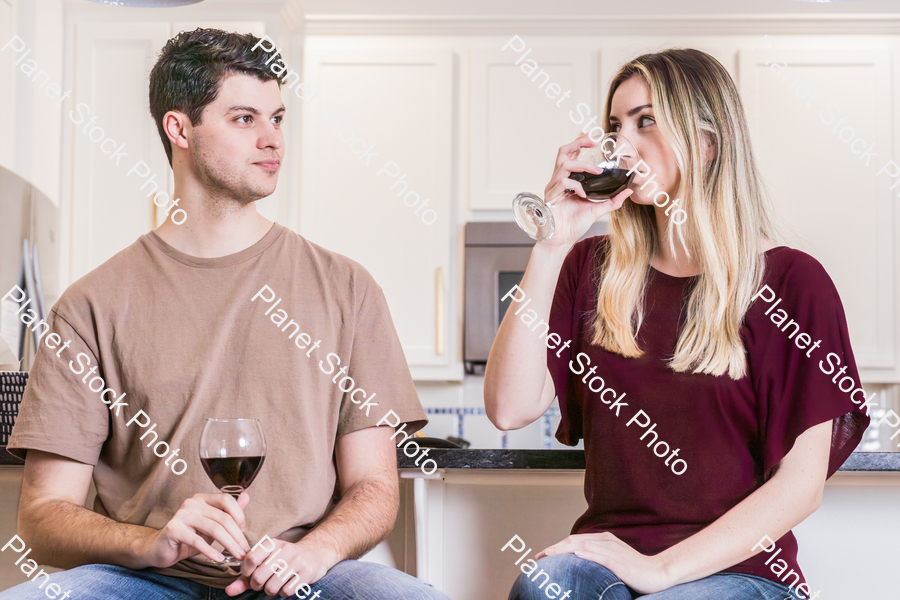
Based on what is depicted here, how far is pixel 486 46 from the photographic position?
315cm

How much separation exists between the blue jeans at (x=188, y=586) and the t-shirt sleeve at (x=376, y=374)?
23 cm

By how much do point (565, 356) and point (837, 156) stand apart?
2248mm

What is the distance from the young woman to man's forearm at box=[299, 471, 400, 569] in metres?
0.22

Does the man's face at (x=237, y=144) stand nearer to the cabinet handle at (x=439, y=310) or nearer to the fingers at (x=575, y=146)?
the fingers at (x=575, y=146)

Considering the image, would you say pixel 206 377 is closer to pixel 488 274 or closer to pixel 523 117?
pixel 488 274

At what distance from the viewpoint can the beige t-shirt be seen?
3.76 ft

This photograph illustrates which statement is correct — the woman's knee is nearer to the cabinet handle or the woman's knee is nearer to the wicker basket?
the wicker basket

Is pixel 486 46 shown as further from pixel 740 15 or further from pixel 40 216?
pixel 40 216

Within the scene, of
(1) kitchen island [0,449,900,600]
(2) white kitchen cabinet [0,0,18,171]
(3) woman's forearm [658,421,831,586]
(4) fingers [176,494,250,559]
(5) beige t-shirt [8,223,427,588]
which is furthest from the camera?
(2) white kitchen cabinet [0,0,18,171]

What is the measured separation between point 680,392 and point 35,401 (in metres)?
0.94

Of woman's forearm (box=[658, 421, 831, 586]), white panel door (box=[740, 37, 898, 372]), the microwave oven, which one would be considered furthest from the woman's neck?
white panel door (box=[740, 37, 898, 372])

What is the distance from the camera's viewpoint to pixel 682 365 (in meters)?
1.16

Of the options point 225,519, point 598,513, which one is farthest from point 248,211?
point 598,513

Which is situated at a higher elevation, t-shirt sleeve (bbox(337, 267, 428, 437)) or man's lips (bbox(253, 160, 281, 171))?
man's lips (bbox(253, 160, 281, 171))
